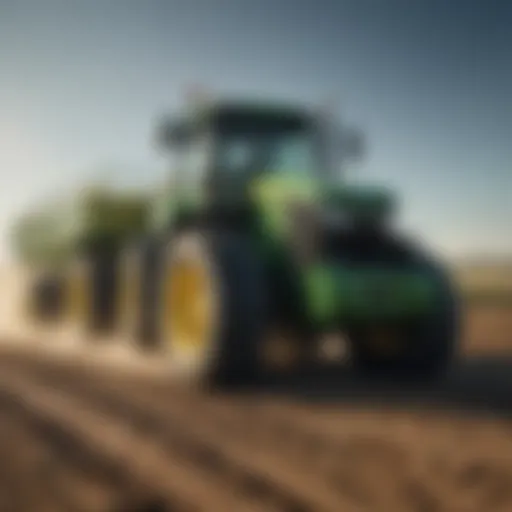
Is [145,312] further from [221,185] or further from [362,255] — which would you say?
[362,255]

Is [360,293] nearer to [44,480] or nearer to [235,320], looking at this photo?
[235,320]

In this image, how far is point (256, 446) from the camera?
456 centimetres

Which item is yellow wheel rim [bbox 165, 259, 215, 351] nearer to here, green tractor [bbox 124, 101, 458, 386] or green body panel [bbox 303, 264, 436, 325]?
green tractor [bbox 124, 101, 458, 386]

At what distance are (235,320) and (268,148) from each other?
2189 mm

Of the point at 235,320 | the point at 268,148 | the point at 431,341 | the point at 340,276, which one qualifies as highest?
the point at 268,148

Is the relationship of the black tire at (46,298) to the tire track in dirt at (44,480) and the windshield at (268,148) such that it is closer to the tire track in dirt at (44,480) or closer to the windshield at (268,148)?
the windshield at (268,148)

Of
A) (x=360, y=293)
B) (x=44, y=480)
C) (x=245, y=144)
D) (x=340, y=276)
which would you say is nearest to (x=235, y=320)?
(x=340, y=276)

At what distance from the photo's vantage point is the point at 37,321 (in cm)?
1151

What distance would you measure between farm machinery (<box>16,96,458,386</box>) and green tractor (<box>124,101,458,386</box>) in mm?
10

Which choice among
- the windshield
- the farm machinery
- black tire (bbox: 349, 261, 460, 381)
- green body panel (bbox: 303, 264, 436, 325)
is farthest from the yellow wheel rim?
black tire (bbox: 349, 261, 460, 381)

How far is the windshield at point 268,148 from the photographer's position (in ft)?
24.9

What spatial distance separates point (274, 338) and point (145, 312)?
1.17 meters

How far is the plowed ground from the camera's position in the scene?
3549 mm

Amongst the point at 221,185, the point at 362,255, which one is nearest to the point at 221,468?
the point at 362,255
